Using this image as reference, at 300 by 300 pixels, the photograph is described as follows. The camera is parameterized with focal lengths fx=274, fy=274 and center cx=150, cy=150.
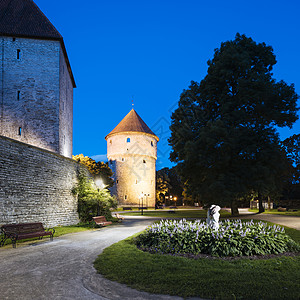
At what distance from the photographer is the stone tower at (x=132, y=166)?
162 ft

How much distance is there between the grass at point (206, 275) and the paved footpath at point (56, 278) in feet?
1.03

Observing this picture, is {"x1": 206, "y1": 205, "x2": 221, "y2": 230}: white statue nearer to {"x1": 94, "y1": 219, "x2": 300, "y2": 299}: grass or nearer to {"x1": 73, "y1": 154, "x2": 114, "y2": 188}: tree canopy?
{"x1": 94, "y1": 219, "x2": 300, "y2": 299}: grass

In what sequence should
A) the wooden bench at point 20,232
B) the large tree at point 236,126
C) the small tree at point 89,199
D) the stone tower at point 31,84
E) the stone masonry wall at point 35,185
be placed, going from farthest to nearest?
the stone tower at point 31,84 < the small tree at point 89,199 < the large tree at point 236,126 < the stone masonry wall at point 35,185 < the wooden bench at point 20,232

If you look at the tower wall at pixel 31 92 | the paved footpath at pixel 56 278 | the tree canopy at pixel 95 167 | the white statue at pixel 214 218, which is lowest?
the paved footpath at pixel 56 278

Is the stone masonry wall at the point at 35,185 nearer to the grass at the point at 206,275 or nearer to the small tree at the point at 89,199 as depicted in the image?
the small tree at the point at 89,199

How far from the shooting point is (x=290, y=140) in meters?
43.6

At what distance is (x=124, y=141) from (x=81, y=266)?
4361 cm

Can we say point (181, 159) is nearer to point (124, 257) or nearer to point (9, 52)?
point (124, 257)

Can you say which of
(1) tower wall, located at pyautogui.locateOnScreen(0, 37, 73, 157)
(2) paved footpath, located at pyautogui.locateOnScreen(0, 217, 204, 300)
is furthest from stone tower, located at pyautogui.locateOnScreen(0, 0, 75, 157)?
(2) paved footpath, located at pyautogui.locateOnScreen(0, 217, 204, 300)

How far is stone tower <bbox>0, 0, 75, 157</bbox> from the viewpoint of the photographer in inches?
856

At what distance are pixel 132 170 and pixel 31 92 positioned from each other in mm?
29614

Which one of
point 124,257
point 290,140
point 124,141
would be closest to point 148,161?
point 124,141

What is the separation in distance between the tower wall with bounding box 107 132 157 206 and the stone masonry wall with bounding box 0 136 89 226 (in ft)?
102

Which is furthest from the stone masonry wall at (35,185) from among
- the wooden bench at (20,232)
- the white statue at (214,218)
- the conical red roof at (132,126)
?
the conical red roof at (132,126)
